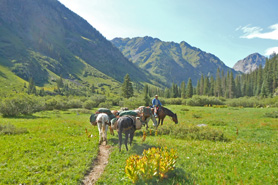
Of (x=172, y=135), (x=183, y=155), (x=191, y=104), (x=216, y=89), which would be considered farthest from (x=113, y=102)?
(x=216, y=89)

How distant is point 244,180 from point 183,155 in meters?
4.02

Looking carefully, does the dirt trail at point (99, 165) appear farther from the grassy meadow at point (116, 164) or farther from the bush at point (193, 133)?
the bush at point (193, 133)

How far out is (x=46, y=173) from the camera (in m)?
9.07

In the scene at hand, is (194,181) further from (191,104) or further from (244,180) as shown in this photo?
(191,104)

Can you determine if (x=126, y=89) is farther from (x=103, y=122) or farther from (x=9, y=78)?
(x=9, y=78)

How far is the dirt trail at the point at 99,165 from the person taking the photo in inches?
350

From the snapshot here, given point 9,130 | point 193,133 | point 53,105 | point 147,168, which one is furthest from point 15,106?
point 147,168

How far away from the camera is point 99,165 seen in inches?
423

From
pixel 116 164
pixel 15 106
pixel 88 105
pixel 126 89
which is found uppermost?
pixel 126 89

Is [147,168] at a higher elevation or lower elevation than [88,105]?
lower

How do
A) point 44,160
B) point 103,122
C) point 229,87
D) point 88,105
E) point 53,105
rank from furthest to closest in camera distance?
point 229,87 → point 88,105 → point 53,105 → point 103,122 → point 44,160

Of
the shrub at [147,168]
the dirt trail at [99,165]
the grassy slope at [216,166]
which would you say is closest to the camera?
the shrub at [147,168]

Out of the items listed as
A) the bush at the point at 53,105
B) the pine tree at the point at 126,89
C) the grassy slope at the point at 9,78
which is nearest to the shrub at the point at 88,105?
the bush at the point at 53,105

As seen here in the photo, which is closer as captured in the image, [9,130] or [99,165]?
[99,165]
